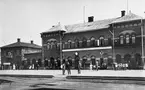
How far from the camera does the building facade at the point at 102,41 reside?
104 ft

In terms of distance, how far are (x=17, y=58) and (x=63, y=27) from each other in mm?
17521

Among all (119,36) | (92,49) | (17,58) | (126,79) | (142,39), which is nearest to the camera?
(126,79)

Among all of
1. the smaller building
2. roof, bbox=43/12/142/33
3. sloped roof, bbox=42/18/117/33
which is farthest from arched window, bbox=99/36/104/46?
the smaller building

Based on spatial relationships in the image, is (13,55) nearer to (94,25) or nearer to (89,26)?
(89,26)

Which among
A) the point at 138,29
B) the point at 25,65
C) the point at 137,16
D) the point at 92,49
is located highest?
the point at 137,16

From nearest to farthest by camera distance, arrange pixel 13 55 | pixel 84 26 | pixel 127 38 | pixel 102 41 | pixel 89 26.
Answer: pixel 127 38
pixel 102 41
pixel 89 26
pixel 84 26
pixel 13 55

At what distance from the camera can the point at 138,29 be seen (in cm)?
3178

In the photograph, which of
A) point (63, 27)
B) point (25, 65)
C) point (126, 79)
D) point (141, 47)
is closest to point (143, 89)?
point (126, 79)

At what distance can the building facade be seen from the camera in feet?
104

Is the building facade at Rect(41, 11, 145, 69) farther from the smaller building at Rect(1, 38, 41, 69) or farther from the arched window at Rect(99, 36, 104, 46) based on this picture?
the smaller building at Rect(1, 38, 41, 69)

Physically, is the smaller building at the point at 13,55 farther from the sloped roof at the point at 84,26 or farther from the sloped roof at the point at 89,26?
the sloped roof at the point at 89,26

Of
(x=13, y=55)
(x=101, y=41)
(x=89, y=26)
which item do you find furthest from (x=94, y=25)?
(x=13, y=55)

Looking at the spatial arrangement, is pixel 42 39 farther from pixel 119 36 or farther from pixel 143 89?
pixel 143 89

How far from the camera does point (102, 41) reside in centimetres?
3572
